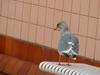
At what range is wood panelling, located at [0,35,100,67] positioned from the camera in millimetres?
6852

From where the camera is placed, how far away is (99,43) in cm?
615

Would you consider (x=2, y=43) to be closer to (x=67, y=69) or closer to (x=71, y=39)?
(x=71, y=39)

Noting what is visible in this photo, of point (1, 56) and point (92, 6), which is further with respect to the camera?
point (1, 56)

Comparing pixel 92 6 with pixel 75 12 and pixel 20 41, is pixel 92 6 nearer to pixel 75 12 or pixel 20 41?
pixel 75 12

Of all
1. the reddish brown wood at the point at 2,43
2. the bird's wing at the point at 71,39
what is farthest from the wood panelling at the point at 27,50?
the bird's wing at the point at 71,39

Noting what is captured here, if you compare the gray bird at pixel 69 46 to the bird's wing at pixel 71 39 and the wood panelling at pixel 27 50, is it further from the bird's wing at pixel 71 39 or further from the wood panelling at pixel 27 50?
the wood panelling at pixel 27 50

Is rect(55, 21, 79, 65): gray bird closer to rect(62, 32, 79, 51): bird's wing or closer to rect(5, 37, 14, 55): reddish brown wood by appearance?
rect(62, 32, 79, 51): bird's wing

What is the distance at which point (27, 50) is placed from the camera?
7223 mm

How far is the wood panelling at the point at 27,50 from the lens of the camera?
685cm

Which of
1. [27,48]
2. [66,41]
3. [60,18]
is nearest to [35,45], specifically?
[27,48]

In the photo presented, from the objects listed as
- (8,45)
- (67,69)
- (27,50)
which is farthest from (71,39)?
(8,45)

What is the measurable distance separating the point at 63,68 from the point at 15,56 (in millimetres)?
3001

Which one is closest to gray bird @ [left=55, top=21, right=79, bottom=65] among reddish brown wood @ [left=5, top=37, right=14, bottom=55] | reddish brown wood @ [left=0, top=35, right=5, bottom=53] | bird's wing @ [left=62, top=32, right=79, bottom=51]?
bird's wing @ [left=62, top=32, right=79, bottom=51]

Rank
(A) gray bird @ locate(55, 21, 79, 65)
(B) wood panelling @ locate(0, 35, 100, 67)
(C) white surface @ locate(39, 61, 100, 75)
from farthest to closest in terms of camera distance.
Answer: (B) wood panelling @ locate(0, 35, 100, 67), (A) gray bird @ locate(55, 21, 79, 65), (C) white surface @ locate(39, 61, 100, 75)
